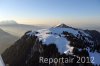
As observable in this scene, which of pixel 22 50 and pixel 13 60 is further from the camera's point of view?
pixel 22 50

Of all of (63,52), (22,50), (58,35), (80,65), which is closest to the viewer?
(80,65)

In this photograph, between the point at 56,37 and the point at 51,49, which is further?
A: the point at 56,37

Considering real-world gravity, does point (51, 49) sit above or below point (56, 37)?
below

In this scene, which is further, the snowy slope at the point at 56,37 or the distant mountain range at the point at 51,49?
the snowy slope at the point at 56,37

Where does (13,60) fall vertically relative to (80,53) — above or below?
below

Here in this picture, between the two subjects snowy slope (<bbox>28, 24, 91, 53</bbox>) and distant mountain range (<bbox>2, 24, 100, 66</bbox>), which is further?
snowy slope (<bbox>28, 24, 91, 53</bbox>)

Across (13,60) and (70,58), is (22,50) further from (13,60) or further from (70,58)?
(70,58)

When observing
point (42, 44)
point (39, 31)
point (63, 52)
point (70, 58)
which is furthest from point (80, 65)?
point (39, 31)

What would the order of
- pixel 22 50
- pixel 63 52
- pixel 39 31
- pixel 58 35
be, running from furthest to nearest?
pixel 39 31
pixel 58 35
pixel 22 50
pixel 63 52
